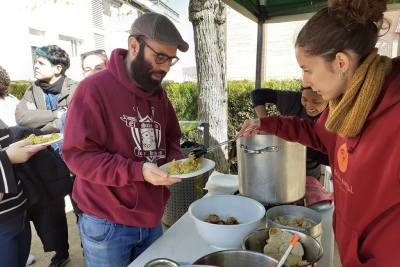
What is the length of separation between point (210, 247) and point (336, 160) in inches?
25.8

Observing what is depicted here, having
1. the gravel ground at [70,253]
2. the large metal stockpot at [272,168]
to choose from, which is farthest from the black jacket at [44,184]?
the large metal stockpot at [272,168]

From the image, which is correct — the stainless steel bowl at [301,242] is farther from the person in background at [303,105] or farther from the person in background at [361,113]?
the person in background at [303,105]

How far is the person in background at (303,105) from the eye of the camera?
75.5 inches

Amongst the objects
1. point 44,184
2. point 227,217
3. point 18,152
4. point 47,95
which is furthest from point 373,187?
point 47,95

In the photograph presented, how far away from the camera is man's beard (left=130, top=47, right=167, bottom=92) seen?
58.1 inches

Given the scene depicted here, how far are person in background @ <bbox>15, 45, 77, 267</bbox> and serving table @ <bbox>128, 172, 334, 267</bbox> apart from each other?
2.08 meters

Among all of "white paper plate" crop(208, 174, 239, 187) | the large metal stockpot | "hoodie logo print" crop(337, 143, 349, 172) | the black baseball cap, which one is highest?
the black baseball cap

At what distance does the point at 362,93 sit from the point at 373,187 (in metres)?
0.30

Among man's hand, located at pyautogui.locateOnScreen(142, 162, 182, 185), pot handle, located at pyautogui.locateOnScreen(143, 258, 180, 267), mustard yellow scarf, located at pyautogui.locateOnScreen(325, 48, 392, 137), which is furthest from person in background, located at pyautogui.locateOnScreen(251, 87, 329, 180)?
pot handle, located at pyautogui.locateOnScreen(143, 258, 180, 267)

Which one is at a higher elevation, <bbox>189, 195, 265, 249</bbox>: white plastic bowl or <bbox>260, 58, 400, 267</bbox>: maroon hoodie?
<bbox>260, 58, 400, 267</bbox>: maroon hoodie

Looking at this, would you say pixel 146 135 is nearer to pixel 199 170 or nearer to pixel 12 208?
pixel 199 170

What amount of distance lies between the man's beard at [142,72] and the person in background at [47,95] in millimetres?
2023

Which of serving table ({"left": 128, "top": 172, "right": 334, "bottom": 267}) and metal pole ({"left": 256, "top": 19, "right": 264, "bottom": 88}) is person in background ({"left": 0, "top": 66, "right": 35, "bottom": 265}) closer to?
serving table ({"left": 128, "top": 172, "right": 334, "bottom": 267})

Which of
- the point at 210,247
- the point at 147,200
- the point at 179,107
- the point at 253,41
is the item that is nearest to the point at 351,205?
the point at 210,247
